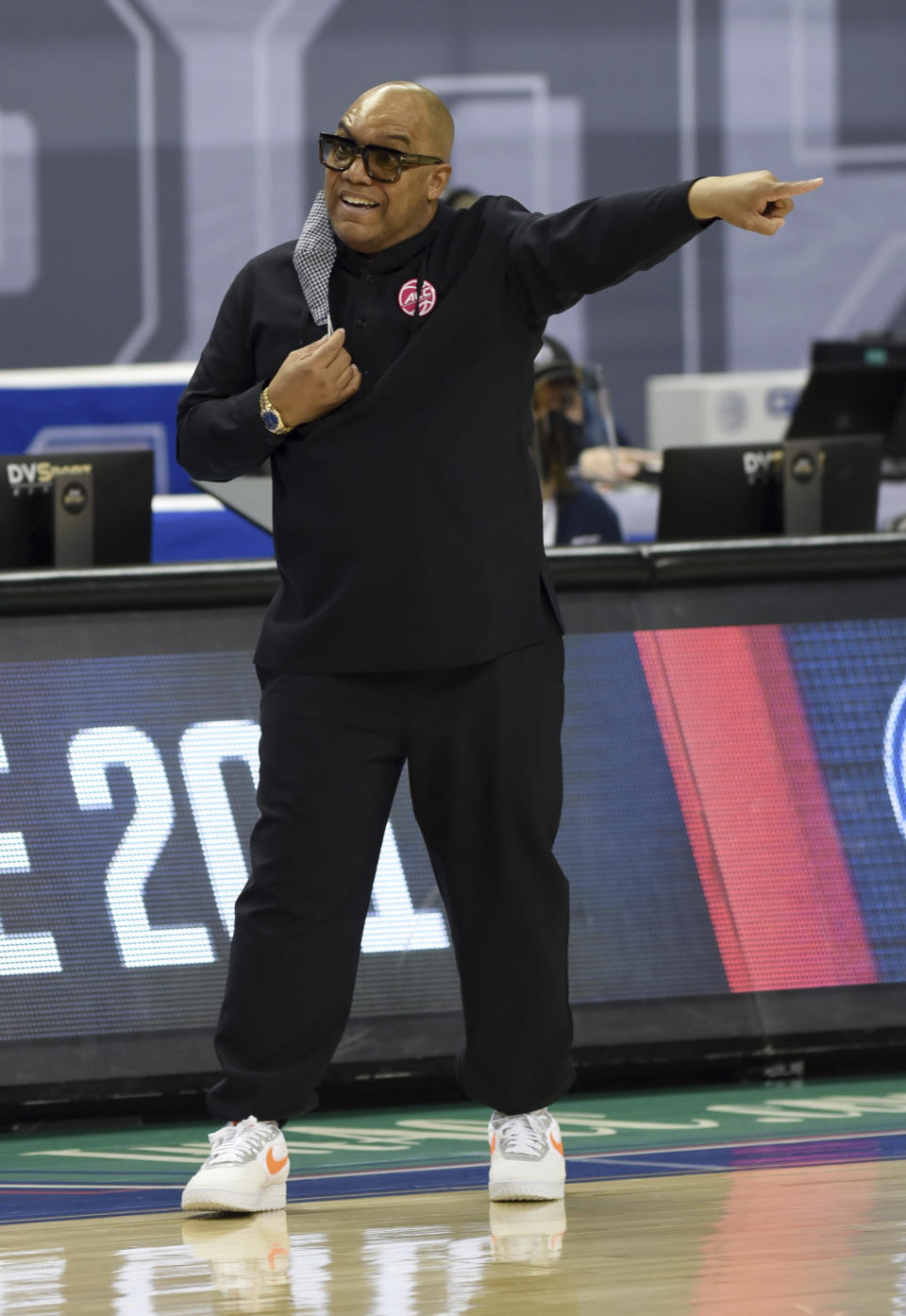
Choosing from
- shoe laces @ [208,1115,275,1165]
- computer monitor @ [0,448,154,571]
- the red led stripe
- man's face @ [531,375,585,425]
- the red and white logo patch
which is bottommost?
shoe laces @ [208,1115,275,1165]

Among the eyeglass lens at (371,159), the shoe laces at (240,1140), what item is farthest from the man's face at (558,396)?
the shoe laces at (240,1140)

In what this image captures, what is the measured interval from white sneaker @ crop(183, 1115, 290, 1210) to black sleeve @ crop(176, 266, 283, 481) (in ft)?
3.16

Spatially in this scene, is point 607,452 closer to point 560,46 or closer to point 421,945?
point 421,945

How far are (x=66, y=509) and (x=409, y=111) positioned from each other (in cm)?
176

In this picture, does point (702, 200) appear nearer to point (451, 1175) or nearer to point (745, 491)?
point (451, 1175)

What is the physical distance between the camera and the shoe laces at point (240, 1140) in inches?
110

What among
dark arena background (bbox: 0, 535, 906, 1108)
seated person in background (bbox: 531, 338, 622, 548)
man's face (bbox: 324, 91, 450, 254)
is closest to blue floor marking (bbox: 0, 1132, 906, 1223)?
dark arena background (bbox: 0, 535, 906, 1108)

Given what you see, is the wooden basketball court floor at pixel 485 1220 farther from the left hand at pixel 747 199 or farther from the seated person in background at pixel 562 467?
the seated person in background at pixel 562 467

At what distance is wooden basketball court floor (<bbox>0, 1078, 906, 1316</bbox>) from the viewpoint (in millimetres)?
2311

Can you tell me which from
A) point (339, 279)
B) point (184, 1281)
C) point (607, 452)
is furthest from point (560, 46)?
point (184, 1281)

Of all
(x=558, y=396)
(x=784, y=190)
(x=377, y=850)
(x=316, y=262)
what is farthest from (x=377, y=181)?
(x=558, y=396)

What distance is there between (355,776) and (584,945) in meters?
1.04

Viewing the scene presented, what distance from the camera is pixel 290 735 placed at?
2.84 m

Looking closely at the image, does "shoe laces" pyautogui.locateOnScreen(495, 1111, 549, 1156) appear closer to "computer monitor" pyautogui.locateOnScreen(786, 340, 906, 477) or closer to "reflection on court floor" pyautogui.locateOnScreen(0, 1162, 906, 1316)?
"reflection on court floor" pyautogui.locateOnScreen(0, 1162, 906, 1316)
